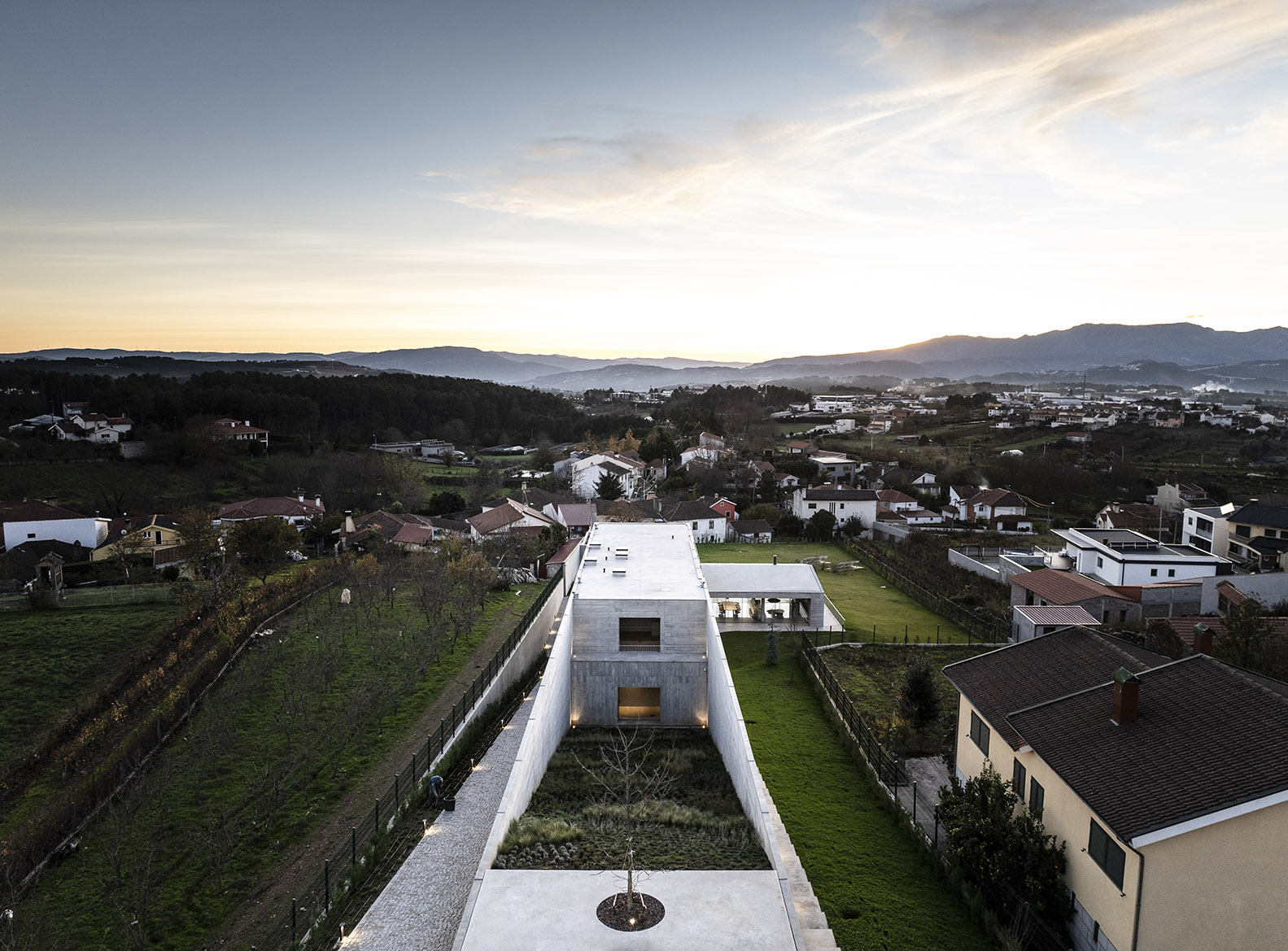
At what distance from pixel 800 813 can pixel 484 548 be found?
23936 mm

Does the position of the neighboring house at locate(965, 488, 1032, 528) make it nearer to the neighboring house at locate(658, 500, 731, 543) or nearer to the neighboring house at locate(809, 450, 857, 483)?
the neighboring house at locate(809, 450, 857, 483)

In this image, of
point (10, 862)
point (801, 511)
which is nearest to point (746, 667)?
point (10, 862)

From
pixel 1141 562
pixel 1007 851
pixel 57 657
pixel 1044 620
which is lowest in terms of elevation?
pixel 57 657

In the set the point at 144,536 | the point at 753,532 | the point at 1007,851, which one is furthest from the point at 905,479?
the point at 1007,851

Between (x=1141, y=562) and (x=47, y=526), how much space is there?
49.4 m

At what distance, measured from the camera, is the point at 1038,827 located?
10.0 m

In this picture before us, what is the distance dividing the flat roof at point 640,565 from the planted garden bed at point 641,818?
3662 mm

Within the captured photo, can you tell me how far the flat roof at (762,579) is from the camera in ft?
80.5

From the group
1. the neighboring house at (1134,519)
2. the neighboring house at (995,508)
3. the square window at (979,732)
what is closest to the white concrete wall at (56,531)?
the square window at (979,732)

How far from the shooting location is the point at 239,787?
581 inches

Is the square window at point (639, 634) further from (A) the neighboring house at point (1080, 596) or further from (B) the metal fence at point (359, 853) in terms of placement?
(A) the neighboring house at point (1080, 596)

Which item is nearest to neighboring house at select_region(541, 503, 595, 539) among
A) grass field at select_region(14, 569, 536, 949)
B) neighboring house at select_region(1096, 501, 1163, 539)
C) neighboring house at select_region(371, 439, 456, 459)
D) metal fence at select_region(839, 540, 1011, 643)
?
metal fence at select_region(839, 540, 1011, 643)

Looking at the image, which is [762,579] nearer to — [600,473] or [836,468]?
[600,473]

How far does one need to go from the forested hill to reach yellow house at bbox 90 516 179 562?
96.2ft
